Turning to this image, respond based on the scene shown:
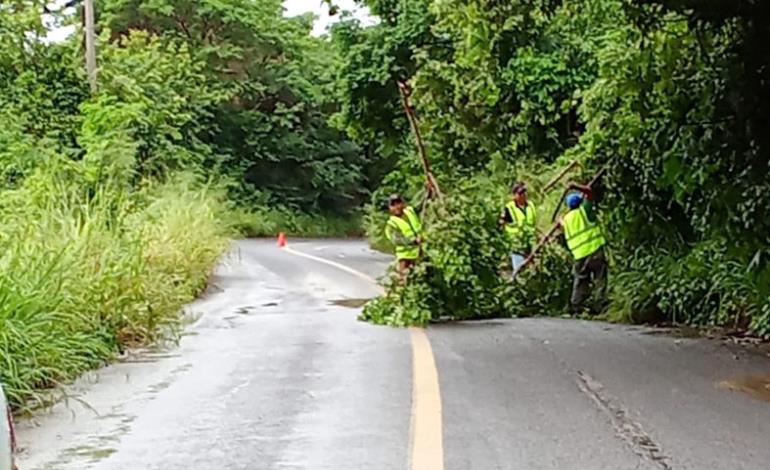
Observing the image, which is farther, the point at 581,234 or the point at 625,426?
the point at 581,234

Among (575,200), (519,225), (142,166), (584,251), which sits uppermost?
(142,166)

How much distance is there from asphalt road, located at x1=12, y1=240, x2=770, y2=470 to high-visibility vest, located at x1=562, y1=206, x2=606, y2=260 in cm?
214

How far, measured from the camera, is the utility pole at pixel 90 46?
26812 millimetres

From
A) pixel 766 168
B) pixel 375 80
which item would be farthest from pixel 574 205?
pixel 375 80

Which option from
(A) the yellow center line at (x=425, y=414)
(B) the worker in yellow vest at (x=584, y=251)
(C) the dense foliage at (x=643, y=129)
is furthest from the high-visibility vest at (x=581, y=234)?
(A) the yellow center line at (x=425, y=414)

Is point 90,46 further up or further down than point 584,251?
further up

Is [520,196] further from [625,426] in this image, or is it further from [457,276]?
[625,426]

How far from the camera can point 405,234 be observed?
16000mm

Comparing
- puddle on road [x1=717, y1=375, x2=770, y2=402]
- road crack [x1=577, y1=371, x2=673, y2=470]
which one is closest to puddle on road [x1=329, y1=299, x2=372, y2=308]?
road crack [x1=577, y1=371, x2=673, y2=470]

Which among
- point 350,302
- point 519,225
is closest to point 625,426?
point 519,225

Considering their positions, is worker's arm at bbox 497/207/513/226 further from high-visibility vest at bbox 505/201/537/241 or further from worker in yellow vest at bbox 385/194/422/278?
worker in yellow vest at bbox 385/194/422/278

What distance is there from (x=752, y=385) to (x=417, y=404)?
103 inches

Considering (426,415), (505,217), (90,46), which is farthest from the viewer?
(90,46)

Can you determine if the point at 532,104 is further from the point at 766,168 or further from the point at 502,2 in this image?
the point at 766,168
